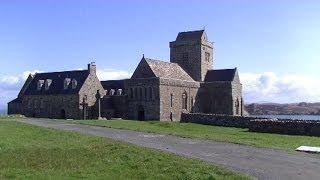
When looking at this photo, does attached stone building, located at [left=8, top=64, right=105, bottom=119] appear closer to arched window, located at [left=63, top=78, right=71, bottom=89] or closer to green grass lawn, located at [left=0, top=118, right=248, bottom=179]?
arched window, located at [left=63, top=78, right=71, bottom=89]

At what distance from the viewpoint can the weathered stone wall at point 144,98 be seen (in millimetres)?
68000

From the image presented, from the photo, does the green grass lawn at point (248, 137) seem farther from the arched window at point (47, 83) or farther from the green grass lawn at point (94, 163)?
the arched window at point (47, 83)

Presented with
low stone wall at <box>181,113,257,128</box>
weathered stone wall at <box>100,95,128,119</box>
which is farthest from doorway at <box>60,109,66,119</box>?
low stone wall at <box>181,113,257,128</box>

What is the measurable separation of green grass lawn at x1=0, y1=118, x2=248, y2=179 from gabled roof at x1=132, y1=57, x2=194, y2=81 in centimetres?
4269

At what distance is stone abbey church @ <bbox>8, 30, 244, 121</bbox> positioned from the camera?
69.6 m

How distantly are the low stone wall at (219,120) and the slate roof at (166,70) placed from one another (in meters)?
10.6

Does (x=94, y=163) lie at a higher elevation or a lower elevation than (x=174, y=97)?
lower

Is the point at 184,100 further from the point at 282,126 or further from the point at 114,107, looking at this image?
the point at 282,126

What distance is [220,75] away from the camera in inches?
3241

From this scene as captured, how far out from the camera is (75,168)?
63.1 feet

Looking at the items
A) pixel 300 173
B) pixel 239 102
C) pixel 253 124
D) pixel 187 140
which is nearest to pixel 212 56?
pixel 239 102

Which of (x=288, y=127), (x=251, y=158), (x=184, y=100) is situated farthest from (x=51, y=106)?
(x=251, y=158)

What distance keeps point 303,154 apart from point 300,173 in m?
6.30

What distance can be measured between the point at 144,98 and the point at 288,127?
102 ft
